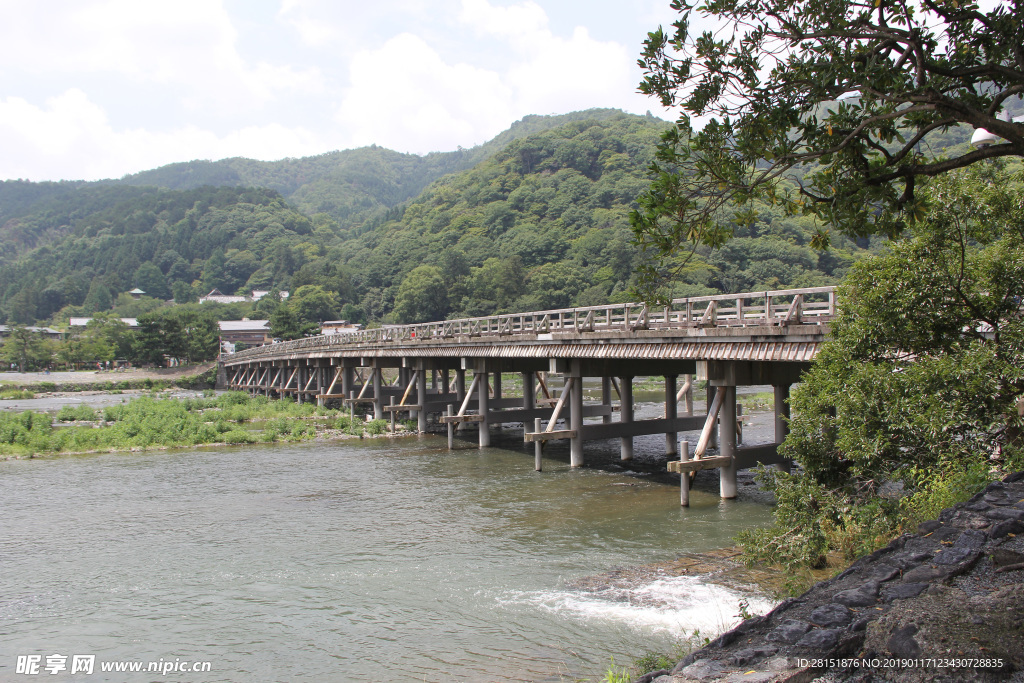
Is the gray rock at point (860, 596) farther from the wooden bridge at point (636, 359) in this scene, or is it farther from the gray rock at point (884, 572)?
the wooden bridge at point (636, 359)

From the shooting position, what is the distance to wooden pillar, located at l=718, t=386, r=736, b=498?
1869 cm

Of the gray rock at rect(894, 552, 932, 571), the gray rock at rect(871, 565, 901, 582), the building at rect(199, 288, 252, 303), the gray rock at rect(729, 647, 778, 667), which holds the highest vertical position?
the building at rect(199, 288, 252, 303)

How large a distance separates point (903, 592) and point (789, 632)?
1.19 meters

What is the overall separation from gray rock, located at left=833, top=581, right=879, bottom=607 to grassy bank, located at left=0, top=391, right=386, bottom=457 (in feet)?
105

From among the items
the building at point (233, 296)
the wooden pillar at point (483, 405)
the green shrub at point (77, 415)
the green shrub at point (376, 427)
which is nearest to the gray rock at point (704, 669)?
the wooden pillar at point (483, 405)

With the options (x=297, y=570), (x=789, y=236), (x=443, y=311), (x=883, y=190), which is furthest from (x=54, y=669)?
(x=443, y=311)

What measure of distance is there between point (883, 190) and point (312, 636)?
1023 cm

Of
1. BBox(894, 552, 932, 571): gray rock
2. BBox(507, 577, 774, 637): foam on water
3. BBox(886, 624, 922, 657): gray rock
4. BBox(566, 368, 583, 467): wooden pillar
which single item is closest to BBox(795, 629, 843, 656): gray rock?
BBox(886, 624, 922, 657): gray rock

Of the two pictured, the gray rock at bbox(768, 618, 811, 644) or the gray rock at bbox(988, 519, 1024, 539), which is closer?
the gray rock at bbox(768, 618, 811, 644)

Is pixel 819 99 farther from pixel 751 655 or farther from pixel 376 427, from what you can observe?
pixel 376 427

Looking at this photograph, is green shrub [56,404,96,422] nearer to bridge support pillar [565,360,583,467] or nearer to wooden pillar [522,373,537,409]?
wooden pillar [522,373,537,409]

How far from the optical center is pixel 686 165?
8.38 m

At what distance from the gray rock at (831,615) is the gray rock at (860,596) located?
0.33 ft

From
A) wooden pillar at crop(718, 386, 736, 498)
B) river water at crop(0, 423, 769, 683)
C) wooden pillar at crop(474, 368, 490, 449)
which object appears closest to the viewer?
river water at crop(0, 423, 769, 683)
